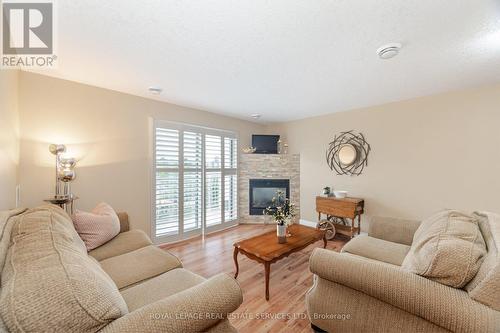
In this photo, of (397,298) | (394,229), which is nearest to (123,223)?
(397,298)

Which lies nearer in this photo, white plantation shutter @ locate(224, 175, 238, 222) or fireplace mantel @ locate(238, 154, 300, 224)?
white plantation shutter @ locate(224, 175, 238, 222)

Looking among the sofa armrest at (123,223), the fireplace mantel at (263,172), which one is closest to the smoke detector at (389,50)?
the fireplace mantel at (263,172)

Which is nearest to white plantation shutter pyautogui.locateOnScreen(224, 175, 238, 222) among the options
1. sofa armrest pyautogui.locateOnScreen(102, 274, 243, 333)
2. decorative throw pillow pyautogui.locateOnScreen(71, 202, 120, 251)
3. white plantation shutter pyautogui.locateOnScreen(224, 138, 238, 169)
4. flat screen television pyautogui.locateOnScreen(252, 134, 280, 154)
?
white plantation shutter pyautogui.locateOnScreen(224, 138, 238, 169)

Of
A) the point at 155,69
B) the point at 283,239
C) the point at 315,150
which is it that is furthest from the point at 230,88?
the point at 315,150

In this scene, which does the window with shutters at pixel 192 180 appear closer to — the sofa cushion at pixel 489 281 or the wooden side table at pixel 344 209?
the wooden side table at pixel 344 209

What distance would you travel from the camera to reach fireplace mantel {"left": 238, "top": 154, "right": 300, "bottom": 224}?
4465 millimetres

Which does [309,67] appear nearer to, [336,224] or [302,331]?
[302,331]

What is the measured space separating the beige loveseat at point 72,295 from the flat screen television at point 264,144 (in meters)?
3.46

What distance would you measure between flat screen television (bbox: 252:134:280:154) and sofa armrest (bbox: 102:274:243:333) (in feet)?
11.8

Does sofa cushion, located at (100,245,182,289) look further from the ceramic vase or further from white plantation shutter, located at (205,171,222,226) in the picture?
white plantation shutter, located at (205,171,222,226)

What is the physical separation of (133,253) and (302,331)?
1.55 m

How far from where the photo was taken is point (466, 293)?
3.41 ft
